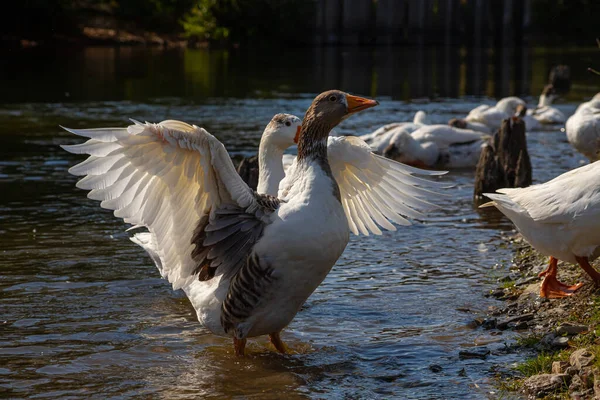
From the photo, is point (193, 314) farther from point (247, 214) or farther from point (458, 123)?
point (458, 123)

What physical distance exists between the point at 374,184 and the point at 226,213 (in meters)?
1.86

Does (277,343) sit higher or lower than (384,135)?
lower

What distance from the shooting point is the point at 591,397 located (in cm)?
483

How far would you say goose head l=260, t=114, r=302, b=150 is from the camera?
777cm

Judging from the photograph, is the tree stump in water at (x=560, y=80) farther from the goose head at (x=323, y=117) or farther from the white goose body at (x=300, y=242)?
the white goose body at (x=300, y=242)

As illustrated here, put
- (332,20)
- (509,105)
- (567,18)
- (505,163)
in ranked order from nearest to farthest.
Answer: (505,163), (509,105), (332,20), (567,18)

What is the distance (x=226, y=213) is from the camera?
6.23 meters

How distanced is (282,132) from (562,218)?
8.50ft

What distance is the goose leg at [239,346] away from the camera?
6453 millimetres

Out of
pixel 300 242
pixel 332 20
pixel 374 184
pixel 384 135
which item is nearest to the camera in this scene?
pixel 300 242

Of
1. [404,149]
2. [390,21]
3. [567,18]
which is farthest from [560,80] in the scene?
[567,18]

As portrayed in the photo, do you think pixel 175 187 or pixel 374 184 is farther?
pixel 374 184

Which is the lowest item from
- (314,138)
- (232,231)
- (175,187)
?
(232,231)

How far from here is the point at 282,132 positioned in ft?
25.5
